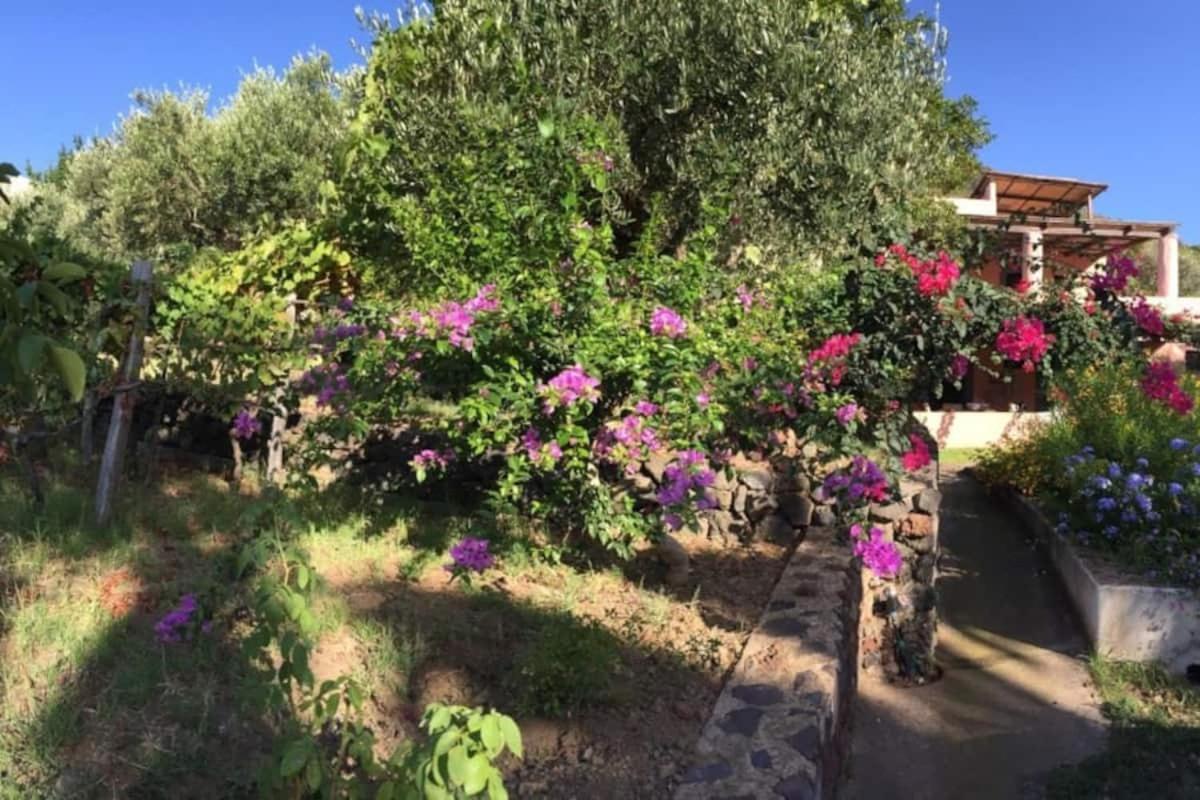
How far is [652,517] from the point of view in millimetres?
3920

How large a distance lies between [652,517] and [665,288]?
112cm

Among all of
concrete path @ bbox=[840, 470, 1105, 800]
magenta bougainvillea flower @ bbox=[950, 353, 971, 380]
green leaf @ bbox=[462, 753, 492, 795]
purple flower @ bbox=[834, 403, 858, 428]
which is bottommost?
concrete path @ bbox=[840, 470, 1105, 800]

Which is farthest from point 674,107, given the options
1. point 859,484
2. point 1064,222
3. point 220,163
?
point 1064,222

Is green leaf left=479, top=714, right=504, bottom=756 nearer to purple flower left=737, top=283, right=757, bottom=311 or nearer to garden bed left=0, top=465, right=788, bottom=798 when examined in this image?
garden bed left=0, top=465, right=788, bottom=798

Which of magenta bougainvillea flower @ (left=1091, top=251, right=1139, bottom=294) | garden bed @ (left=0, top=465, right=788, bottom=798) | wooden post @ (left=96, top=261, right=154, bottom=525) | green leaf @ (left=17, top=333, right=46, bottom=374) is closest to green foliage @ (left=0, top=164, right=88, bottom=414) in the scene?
green leaf @ (left=17, top=333, right=46, bottom=374)

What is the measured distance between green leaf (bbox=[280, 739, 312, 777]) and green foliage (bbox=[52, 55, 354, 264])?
38.6ft

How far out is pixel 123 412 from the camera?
4277mm

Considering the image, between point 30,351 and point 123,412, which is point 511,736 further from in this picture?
point 123,412

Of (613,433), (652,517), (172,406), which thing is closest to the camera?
(613,433)

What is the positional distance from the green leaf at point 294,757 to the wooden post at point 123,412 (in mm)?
3136

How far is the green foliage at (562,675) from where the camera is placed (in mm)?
2891

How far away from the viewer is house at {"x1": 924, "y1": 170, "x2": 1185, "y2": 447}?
14750mm

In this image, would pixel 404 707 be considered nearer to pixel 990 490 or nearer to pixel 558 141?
pixel 558 141

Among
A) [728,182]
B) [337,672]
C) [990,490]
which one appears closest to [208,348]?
[337,672]
